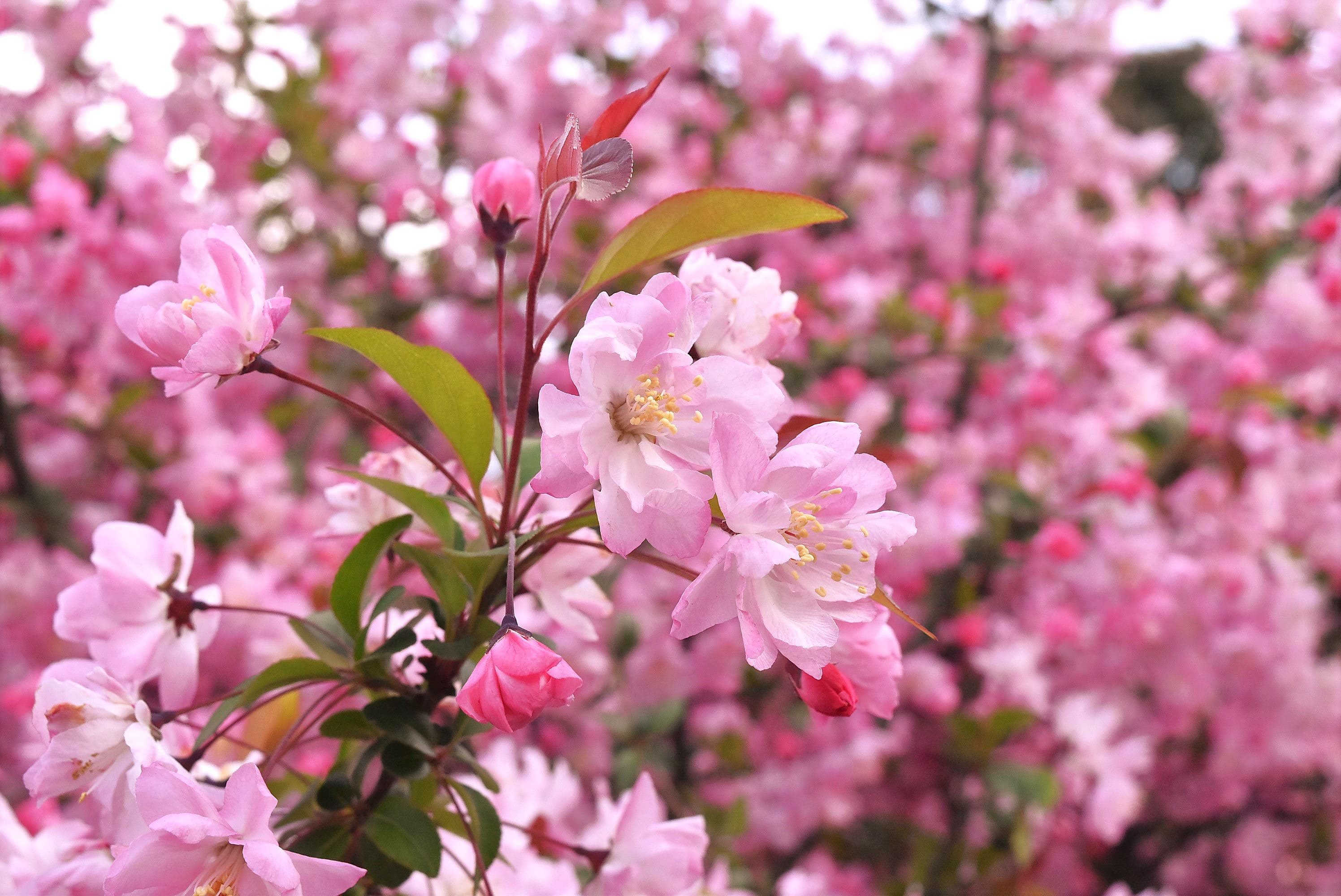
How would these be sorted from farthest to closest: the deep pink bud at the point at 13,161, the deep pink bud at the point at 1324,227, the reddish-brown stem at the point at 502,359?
the deep pink bud at the point at 1324,227 → the deep pink bud at the point at 13,161 → the reddish-brown stem at the point at 502,359

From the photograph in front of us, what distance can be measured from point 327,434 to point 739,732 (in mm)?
1562

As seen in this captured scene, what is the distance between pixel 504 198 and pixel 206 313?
0.21m

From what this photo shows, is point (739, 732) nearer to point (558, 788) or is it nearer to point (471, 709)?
point (558, 788)

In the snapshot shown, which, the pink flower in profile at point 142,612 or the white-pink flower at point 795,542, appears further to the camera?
the pink flower in profile at point 142,612

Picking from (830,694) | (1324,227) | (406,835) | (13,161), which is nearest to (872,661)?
(830,694)

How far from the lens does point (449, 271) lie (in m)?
3.03

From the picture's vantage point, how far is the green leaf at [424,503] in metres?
0.61

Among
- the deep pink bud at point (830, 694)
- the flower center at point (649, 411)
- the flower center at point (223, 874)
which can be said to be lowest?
the flower center at point (223, 874)

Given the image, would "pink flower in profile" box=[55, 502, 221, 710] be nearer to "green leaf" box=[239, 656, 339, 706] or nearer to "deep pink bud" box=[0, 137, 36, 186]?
"green leaf" box=[239, 656, 339, 706]

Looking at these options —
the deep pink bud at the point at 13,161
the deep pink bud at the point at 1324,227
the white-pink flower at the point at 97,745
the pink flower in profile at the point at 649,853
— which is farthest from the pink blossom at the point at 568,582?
the deep pink bud at the point at 1324,227

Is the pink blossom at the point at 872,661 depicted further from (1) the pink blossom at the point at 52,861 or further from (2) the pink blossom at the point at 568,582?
(1) the pink blossom at the point at 52,861

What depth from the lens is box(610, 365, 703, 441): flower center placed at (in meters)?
0.54

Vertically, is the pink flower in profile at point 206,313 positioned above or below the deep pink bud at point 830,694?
above

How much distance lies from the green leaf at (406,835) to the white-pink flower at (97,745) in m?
0.14
